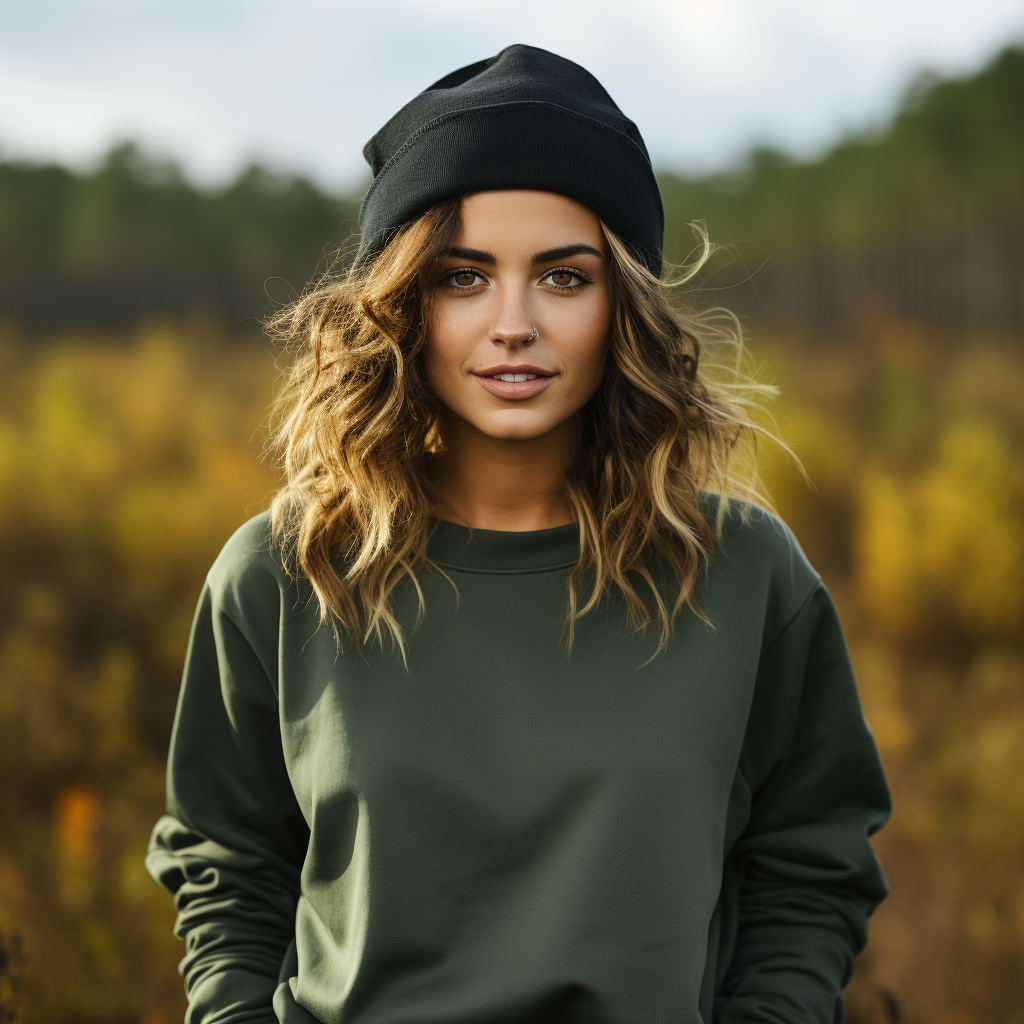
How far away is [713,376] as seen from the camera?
1925mm

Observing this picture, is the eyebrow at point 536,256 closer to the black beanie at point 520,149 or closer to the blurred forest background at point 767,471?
the black beanie at point 520,149

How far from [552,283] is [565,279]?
25 millimetres

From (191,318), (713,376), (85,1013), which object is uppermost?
(191,318)

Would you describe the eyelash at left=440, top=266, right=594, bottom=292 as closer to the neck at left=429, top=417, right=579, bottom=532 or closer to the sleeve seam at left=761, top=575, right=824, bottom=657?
the neck at left=429, top=417, right=579, bottom=532

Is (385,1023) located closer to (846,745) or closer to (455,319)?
(846,745)

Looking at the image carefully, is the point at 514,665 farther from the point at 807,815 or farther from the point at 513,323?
the point at 807,815

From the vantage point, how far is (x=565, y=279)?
4.91 feet

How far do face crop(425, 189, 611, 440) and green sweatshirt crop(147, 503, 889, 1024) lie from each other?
0.77 feet

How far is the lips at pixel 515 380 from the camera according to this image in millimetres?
1465

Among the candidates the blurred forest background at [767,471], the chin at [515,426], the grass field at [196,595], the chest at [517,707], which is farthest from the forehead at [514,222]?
the grass field at [196,595]

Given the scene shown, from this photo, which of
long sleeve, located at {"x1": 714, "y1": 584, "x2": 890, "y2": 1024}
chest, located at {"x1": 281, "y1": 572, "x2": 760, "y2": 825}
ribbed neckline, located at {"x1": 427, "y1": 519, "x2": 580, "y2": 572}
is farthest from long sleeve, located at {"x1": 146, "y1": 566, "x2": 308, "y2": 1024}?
long sleeve, located at {"x1": 714, "y1": 584, "x2": 890, "y2": 1024}

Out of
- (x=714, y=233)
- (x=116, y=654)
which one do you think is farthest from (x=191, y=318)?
(x=714, y=233)

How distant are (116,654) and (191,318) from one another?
4.47 meters

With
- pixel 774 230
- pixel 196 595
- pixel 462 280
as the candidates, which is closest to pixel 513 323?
pixel 462 280
